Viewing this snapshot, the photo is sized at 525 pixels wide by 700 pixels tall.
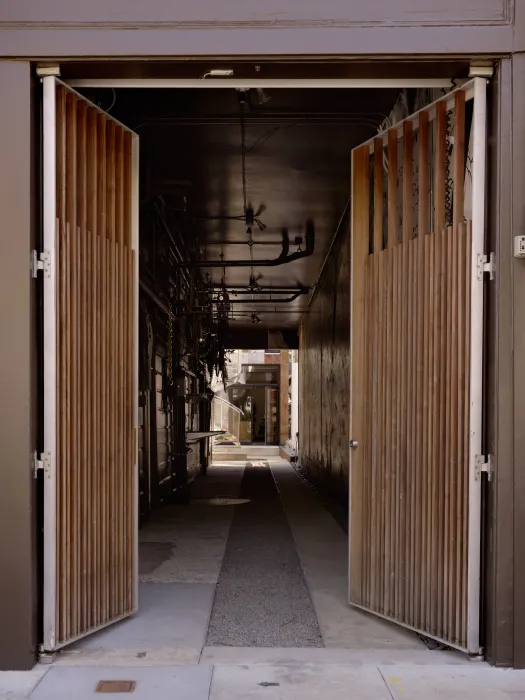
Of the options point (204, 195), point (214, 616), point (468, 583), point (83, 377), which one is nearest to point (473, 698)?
point (468, 583)

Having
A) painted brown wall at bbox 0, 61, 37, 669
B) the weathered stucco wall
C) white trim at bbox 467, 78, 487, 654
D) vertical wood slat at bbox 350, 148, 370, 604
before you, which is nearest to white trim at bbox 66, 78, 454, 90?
white trim at bbox 467, 78, 487, 654

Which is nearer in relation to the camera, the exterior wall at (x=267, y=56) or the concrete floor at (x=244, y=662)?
the concrete floor at (x=244, y=662)

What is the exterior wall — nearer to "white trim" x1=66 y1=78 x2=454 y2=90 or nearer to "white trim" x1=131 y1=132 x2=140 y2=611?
"white trim" x1=66 y1=78 x2=454 y2=90

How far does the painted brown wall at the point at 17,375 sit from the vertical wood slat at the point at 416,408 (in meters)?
2.02

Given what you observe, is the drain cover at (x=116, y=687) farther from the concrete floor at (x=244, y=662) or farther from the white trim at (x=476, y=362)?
the white trim at (x=476, y=362)

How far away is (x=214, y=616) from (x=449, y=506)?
1.69 meters

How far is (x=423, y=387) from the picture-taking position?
3975 millimetres

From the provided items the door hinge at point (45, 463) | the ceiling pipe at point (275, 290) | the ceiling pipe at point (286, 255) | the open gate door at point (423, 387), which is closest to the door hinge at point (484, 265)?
the open gate door at point (423, 387)

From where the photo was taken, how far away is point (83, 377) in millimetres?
3887

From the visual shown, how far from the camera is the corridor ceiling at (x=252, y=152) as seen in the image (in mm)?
5766

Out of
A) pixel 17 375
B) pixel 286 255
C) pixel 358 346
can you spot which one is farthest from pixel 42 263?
pixel 286 255

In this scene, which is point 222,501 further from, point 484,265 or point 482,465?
point 484,265

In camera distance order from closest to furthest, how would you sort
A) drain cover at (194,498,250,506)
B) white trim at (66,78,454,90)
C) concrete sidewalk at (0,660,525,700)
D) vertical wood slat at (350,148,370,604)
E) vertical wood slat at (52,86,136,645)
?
concrete sidewalk at (0,660,525,700) → vertical wood slat at (52,86,136,645) → white trim at (66,78,454,90) → vertical wood slat at (350,148,370,604) → drain cover at (194,498,250,506)

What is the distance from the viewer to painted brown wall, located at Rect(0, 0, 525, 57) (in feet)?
12.1
